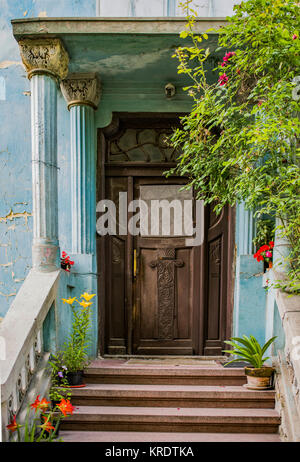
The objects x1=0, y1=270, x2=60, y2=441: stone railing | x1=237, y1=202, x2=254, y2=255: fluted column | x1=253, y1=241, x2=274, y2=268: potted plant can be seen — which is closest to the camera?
x1=0, y1=270, x2=60, y2=441: stone railing

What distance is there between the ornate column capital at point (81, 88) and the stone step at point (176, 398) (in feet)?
10.5

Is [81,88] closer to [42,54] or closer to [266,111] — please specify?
[42,54]

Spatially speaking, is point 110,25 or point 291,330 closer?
point 291,330

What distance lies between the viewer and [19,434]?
3084mm

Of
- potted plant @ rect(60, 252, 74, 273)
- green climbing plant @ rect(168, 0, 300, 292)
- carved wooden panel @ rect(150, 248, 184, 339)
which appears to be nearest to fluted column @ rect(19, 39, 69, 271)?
potted plant @ rect(60, 252, 74, 273)

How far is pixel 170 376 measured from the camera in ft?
13.8

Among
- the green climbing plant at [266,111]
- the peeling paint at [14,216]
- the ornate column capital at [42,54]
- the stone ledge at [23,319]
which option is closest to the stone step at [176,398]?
the stone ledge at [23,319]

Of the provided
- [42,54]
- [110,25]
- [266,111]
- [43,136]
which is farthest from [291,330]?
[42,54]

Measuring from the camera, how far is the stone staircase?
3602mm

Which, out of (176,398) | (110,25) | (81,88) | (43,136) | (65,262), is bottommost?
(176,398)

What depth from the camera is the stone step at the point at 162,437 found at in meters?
3.45

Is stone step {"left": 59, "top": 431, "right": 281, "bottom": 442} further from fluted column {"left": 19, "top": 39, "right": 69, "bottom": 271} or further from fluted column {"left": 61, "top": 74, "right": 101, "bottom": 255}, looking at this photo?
fluted column {"left": 61, "top": 74, "right": 101, "bottom": 255}

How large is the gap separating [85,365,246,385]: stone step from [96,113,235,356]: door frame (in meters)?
1.02

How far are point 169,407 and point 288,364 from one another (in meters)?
1.12
